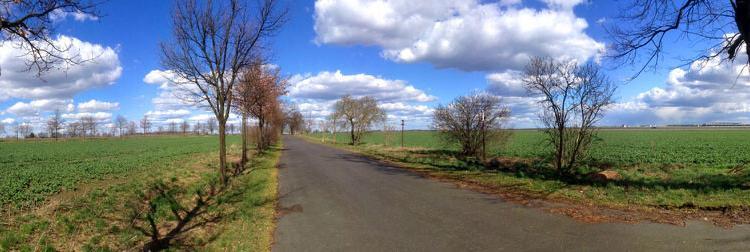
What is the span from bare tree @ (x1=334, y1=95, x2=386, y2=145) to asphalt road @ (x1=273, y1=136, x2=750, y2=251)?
40878 millimetres

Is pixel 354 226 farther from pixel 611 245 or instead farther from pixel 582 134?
pixel 582 134

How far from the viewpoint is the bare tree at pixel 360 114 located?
5231cm

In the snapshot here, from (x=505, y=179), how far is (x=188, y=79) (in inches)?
441

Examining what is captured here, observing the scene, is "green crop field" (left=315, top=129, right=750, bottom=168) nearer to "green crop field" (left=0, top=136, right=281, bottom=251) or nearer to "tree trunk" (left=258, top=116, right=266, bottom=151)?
"green crop field" (left=0, top=136, right=281, bottom=251)

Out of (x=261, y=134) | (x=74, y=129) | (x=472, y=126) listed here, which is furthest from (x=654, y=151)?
(x=74, y=129)

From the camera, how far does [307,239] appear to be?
275 inches

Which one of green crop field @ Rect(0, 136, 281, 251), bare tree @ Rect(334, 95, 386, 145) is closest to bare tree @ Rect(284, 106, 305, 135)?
bare tree @ Rect(334, 95, 386, 145)

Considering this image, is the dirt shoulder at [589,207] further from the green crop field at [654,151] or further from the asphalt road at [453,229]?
the green crop field at [654,151]

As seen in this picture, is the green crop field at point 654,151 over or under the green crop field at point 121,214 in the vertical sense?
over

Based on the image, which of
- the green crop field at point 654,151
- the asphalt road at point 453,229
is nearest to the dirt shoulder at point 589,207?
the asphalt road at point 453,229

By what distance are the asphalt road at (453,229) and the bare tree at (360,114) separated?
40878mm

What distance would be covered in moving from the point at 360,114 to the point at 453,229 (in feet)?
149

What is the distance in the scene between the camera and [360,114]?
52531 mm

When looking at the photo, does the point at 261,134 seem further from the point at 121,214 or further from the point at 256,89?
the point at 121,214
